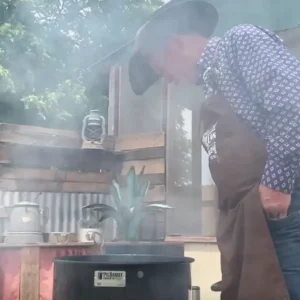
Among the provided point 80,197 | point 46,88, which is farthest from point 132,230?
point 46,88

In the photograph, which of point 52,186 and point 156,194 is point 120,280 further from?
point 52,186

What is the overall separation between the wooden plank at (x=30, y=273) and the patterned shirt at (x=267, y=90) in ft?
6.88

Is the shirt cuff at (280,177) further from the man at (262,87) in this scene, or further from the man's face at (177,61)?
the man's face at (177,61)

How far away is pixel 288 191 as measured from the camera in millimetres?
1229

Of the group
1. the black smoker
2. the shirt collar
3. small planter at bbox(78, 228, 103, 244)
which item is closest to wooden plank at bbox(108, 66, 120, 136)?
small planter at bbox(78, 228, 103, 244)

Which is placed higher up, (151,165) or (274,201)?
(151,165)

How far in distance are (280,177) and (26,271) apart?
7.32 ft

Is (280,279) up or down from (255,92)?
down

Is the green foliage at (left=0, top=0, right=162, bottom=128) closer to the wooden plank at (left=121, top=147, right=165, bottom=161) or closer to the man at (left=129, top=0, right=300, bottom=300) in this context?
the wooden plank at (left=121, top=147, right=165, bottom=161)

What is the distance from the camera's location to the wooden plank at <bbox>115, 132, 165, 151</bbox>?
4449 millimetres

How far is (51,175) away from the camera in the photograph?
4520 mm

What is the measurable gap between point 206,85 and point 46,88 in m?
3.93

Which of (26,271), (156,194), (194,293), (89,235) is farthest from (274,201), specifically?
(156,194)

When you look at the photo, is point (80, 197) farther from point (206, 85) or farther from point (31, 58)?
point (206, 85)
